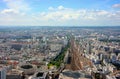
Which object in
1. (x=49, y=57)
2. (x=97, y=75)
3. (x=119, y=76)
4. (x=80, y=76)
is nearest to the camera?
(x=80, y=76)

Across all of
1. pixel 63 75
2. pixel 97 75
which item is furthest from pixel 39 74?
pixel 97 75

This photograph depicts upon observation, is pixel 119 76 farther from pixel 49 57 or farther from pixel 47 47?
pixel 47 47

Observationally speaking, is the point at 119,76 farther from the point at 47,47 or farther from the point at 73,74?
the point at 47,47

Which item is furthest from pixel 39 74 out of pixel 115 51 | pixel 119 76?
pixel 115 51

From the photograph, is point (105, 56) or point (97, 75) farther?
point (105, 56)

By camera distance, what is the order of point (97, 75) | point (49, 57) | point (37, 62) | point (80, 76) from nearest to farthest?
1. point (80, 76)
2. point (97, 75)
3. point (37, 62)
4. point (49, 57)

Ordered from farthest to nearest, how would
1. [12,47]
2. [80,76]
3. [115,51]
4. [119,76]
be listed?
[12,47], [115,51], [119,76], [80,76]

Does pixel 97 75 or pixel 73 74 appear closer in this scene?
pixel 73 74

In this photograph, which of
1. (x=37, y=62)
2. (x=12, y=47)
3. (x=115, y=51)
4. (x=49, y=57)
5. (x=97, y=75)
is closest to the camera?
(x=97, y=75)
